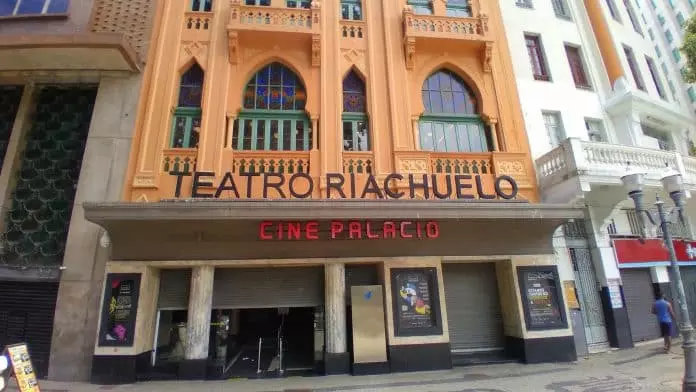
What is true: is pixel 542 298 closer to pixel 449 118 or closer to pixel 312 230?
pixel 449 118

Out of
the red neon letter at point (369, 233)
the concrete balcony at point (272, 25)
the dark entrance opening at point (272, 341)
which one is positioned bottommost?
the dark entrance opening at point (272, 341)

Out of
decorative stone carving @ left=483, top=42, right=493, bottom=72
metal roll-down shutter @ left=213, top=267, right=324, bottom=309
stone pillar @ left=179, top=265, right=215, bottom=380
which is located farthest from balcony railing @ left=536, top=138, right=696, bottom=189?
stone pillar @ left=179, top=265, right=215, bottom=380

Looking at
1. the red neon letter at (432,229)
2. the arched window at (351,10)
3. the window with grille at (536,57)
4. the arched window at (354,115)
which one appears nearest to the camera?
the red neon letter at (432,229)

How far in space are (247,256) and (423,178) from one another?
17.2 ft

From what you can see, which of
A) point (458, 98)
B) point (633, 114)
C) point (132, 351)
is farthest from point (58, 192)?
point (633, 114)

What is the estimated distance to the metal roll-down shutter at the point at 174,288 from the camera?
9492 mm

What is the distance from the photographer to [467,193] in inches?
410

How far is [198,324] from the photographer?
352 inches

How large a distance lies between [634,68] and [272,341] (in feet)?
59.9

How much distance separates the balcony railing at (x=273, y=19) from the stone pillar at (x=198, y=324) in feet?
24.6

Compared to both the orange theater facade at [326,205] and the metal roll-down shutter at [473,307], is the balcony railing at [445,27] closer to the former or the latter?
the orange theater facade at [326,205]

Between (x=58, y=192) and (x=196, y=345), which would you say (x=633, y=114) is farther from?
(x=58, y=192)

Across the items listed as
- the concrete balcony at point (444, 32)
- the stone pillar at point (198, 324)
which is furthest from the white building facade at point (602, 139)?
the stone pillar at point (198, 324)

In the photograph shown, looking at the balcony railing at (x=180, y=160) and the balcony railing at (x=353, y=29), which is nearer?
the balcony railing at (x=180, y=160)
